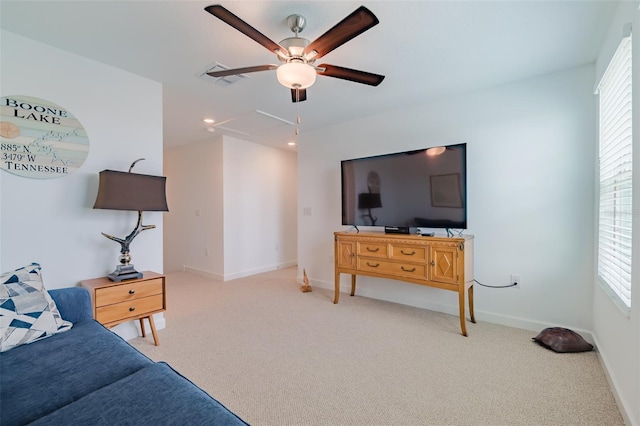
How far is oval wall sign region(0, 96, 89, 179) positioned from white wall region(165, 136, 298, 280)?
8.20ft

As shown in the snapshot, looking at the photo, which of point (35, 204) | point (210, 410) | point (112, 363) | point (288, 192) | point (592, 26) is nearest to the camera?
point (210, 410)

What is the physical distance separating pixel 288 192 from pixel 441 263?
12.4 feet

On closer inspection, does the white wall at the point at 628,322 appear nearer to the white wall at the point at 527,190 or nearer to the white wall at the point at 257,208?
the white wall at the point at 527,190

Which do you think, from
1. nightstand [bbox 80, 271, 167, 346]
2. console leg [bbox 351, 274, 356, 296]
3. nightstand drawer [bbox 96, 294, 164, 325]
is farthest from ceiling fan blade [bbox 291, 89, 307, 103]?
console leg [bbox 351, 274, 356, 296]

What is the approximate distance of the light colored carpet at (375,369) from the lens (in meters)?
1.59

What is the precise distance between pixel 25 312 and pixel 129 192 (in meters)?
1.00

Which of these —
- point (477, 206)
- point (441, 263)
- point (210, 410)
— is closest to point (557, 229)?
point (477, 206)

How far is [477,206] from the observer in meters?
2.99

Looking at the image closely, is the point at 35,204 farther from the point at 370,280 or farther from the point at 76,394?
the point at 370,280

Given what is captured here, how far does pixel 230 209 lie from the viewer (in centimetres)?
482

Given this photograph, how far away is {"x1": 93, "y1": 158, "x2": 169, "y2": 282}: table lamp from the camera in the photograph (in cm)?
214

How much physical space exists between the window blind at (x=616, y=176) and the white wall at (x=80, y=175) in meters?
3.61

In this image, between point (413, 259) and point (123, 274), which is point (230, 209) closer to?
point (123, 274)

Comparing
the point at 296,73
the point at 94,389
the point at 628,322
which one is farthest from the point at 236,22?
the point at 628,322
